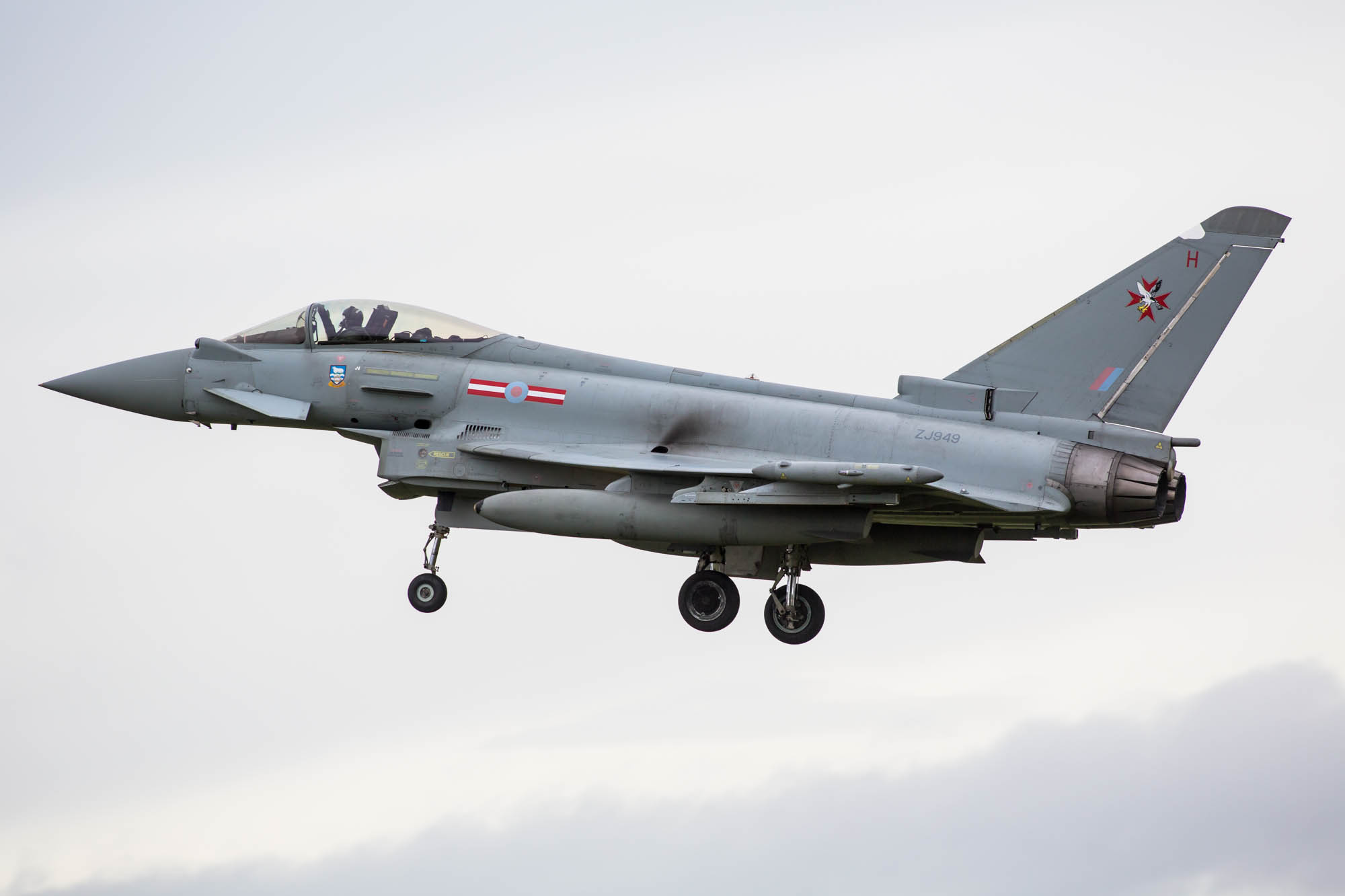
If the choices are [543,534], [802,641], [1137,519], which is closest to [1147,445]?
[1137,519]

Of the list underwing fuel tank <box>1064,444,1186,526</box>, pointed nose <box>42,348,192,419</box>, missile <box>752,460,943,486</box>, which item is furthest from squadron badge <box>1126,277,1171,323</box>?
pointed nose <box>42,348,192,419</box>

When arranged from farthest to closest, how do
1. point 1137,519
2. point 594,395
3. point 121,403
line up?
1. point 121,403
2. point 594,395
3. point 1137,519

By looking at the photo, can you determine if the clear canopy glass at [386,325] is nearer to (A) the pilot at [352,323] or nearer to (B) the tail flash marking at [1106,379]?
(A) the pilot at [352,323]

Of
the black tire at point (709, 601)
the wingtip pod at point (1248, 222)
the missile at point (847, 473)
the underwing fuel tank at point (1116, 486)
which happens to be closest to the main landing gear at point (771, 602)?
the black tire at point (709, 601)

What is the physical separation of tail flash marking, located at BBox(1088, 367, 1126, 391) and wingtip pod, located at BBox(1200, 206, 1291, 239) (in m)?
2.02

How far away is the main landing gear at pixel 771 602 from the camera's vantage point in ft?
87.1

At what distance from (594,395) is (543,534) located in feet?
6.13

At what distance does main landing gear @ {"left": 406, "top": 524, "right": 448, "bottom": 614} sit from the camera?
88.5ft

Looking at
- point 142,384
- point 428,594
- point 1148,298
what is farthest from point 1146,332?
point 142,384

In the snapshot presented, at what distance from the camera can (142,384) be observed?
27797mm

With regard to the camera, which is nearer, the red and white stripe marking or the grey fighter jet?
the grey fighter jet

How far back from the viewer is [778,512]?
25031 mm

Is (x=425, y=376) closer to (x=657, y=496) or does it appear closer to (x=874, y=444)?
(x=657, y=496)

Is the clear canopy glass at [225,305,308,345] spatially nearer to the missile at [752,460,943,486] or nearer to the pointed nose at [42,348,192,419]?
the pointed nose at [42,348,192,419]
